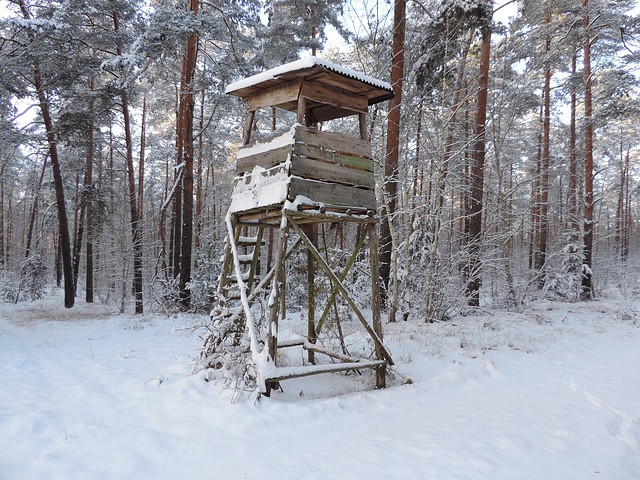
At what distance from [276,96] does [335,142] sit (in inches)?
48.6

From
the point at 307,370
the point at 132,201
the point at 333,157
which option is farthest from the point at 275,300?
the point at 132,201

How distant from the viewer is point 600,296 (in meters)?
17.9

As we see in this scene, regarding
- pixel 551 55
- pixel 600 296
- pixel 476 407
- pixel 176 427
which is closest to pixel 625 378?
pixel 476 407

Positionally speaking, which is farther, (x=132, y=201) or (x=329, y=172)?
(x=132, y=201)

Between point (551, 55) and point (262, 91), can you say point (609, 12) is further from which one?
point (262, 91)

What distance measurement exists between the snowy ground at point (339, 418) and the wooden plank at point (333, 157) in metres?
3.34

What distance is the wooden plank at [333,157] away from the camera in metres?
5.34

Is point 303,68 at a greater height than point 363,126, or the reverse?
point 303,68

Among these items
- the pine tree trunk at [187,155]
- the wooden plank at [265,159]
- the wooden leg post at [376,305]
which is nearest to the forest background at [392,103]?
the pine tree trunk at [187,155]

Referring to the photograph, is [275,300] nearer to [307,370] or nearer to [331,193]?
[307,370]

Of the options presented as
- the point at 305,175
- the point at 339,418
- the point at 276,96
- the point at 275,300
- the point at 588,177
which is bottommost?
the point at 339,418

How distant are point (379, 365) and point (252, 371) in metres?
2.02

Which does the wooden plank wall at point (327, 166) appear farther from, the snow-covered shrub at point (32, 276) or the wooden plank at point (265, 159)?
the snow-covered shrub at point (32, 276)

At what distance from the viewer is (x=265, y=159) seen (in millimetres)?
5699
